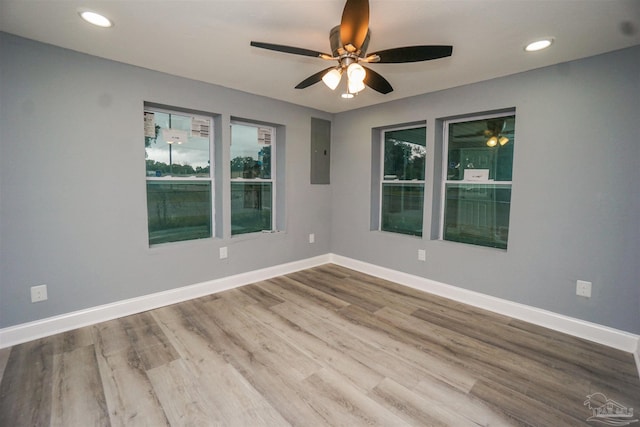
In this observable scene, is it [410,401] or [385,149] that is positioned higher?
[385,149]

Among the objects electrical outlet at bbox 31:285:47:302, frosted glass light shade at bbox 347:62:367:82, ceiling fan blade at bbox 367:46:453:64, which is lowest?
electrical outlet at bbox 31:285:47:302

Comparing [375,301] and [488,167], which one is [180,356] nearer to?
[375,301]

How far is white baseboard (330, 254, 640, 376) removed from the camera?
243cm

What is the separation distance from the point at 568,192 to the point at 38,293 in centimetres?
469

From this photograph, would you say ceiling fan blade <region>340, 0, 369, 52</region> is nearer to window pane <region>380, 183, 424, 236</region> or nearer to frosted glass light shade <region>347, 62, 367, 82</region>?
frosted glass light shade <region>347, 62, 367, 82</region>

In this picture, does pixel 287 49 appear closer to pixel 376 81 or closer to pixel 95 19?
pixel 376 81

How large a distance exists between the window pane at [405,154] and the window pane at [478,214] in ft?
1.68

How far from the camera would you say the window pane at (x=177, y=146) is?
3207 millimetres

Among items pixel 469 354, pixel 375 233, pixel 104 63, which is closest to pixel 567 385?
pixel 469 354

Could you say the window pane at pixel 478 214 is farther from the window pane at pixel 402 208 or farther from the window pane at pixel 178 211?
the window pane at pixel 178 211

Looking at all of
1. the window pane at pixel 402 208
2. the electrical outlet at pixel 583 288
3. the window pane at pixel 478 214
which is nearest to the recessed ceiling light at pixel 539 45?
the window pane at pixel 478 214

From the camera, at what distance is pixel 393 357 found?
2.28 meters

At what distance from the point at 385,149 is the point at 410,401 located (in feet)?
10.8

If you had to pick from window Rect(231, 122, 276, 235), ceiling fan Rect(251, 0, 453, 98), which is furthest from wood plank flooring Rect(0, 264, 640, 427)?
ceiling fan Rect(251, 0, 453, 98)
